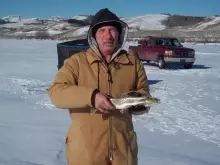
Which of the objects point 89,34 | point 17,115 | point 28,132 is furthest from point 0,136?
point 89,34

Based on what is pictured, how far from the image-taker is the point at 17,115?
7.39m

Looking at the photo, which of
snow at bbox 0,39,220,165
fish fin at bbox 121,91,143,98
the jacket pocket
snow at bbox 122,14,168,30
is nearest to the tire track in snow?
snow at bbox 0,39,220,165

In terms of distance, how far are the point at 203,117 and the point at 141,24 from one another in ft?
419

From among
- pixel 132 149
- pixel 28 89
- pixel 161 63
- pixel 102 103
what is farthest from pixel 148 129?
pixel 161 63

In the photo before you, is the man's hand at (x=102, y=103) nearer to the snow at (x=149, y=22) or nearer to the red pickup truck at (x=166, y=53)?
the red pickup truck at (x=166, y=53)

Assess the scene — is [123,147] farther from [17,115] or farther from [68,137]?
[17,115]

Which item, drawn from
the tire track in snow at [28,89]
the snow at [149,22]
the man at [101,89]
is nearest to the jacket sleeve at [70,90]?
the man at [101,89]

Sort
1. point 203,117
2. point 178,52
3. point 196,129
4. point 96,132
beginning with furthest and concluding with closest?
point 178,52
point 203,117
point 196,129
point 96,132

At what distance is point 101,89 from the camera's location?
2471 mm

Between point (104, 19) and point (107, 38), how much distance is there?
13 centimetres

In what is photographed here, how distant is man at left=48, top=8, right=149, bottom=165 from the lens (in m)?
2.46

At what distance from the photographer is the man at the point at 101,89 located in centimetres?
246

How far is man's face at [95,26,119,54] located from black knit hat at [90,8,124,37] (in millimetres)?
30

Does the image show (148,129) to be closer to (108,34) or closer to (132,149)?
(132,149)
